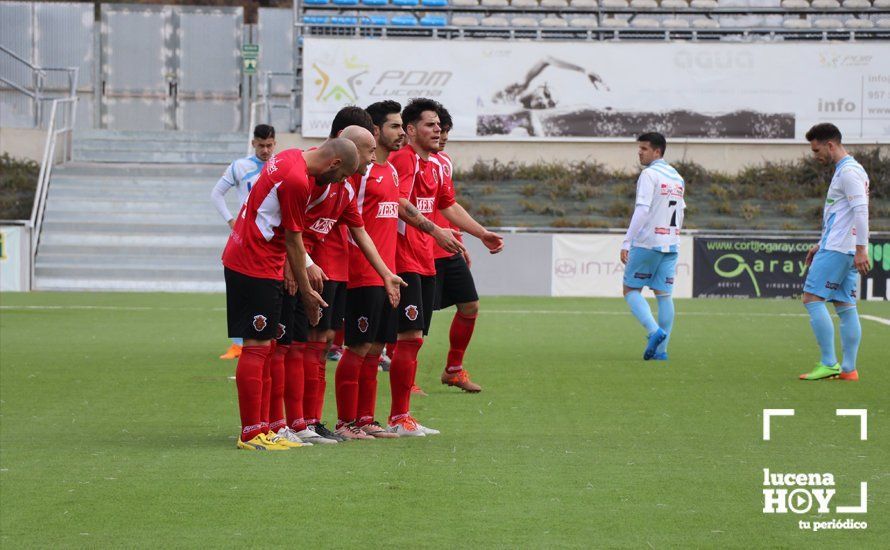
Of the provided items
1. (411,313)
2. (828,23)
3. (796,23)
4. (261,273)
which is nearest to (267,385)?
(261,273)

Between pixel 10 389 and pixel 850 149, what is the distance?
25.8 m

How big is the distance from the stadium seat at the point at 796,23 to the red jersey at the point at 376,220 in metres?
27.3

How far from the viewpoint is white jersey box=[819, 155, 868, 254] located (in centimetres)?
1093

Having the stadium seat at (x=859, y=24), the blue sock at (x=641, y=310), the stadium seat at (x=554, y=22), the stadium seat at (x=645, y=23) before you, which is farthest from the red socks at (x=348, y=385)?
the stadium seat at (x=859, y=24)

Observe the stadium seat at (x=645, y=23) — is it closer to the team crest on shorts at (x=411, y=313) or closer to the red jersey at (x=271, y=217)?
the team crest on shorts at (x=411, y=313)

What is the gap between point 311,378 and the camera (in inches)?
305

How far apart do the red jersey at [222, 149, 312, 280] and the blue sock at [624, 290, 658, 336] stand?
5.95 metres

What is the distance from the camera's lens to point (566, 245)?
25203 mm

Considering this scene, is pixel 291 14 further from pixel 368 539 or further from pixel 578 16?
pixel 368 539

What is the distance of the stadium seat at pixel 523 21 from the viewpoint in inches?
1326

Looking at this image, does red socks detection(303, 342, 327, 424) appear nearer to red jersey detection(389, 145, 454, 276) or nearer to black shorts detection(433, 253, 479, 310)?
red jersey detection(389, 145, 454, 276)

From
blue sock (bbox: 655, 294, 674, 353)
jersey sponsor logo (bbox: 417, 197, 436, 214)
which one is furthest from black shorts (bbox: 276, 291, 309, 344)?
blue sock (bbox: 655, 294, 674, 353)

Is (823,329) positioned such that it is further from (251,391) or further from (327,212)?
(251,391)

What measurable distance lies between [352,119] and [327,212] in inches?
20.7
